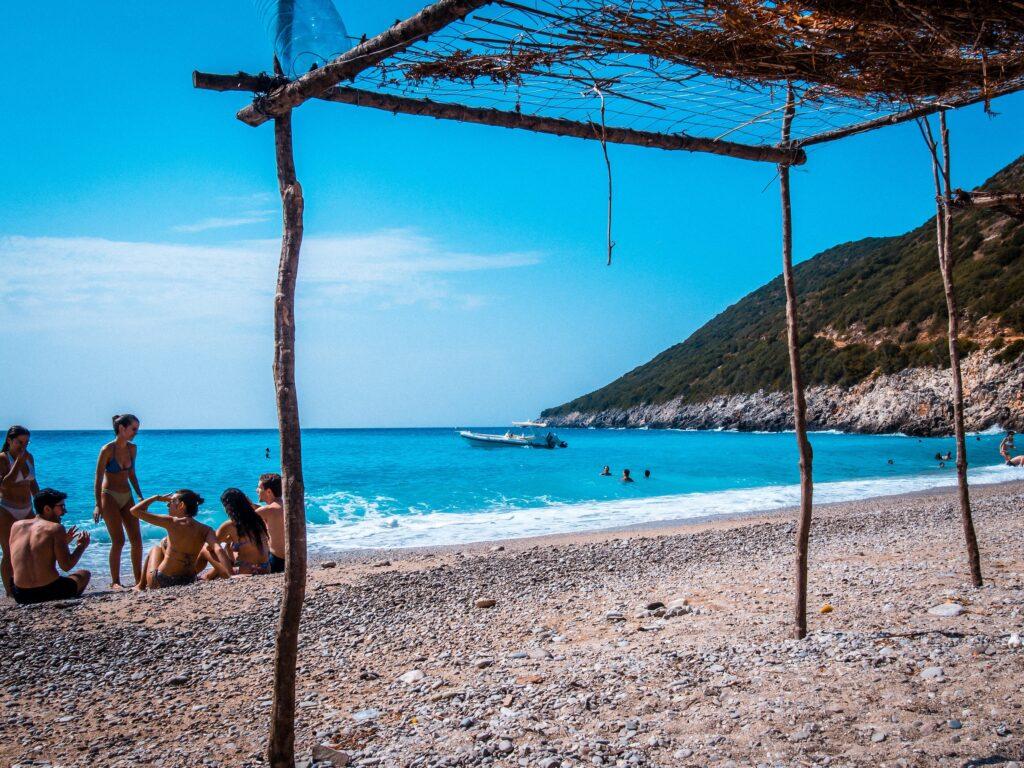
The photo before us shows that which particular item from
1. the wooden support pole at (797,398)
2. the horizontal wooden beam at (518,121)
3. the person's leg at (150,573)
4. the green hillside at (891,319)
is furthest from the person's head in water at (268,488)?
the green hillside at (891,319)

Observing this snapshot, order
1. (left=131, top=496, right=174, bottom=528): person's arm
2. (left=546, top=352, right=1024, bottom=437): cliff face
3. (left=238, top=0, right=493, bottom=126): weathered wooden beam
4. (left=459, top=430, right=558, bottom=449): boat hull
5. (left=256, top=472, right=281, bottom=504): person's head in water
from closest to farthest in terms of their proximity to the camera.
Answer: (left=238, top=0, right=493, bottom=126): weathered wooden beam < (left=131, top=496, right=174, bottom=528): person's arm < (left=256, top=472, right=281, bottom=504): person's head in water < (left=546, top=352, right=1024, bottom=437): cliff face < (left=459, top=430, right=558, bottom=449): boat hull

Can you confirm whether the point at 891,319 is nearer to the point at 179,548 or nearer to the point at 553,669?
the point at 179,548

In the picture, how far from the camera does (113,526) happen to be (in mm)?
7977

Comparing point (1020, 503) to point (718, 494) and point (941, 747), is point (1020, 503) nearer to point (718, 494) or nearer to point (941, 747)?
point (718, 494)

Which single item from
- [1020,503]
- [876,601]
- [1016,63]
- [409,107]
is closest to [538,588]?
[876,601]

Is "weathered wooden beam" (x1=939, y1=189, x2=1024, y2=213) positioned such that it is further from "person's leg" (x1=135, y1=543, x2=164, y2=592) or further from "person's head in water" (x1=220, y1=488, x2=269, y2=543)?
"person's leg" (x1=135, y1=543, x2=164, y2=592)

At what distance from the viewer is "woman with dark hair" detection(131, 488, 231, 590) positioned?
7.70 metres

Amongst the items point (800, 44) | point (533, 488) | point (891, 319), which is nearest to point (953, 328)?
point (800, 44)

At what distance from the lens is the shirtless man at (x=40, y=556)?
276 inches

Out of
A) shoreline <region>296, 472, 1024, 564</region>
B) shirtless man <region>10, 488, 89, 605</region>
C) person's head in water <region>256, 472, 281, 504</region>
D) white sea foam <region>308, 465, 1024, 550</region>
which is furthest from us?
Answer: white sea foam <region>308, 465, 1024, 550</region>

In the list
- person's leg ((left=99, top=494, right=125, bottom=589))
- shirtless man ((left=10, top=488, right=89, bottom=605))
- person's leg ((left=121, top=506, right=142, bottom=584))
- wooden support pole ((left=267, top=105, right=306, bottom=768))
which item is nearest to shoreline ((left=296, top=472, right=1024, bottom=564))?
person's leg ((left=121, top=506, right=142, bottom=584))

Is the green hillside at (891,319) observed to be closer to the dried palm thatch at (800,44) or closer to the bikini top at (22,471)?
the dried palm thatch at (800,44)

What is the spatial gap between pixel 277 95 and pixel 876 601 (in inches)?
214

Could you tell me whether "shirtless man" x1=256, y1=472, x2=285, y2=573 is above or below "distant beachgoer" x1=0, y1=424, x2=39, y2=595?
below
